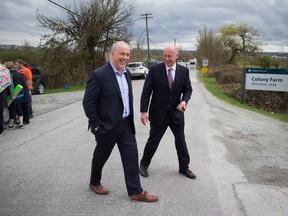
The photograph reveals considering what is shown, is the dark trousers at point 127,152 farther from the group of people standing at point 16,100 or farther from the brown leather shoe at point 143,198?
the group of people standing at point 16,100

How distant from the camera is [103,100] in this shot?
3559 millimetres

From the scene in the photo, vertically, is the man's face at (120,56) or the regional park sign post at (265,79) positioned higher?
the man's face at (120,56)

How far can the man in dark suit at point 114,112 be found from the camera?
3.48m

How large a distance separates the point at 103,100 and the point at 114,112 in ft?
0.65

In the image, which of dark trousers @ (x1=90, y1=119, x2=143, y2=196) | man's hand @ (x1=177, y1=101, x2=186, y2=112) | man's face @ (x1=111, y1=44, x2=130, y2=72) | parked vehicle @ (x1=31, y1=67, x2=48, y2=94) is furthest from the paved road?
parked vehicle @ (x1=31, y1=67, x2=48, y2=94)

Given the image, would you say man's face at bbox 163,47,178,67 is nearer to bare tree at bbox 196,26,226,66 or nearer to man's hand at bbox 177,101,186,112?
man's hand at bbox 177,101,186,112

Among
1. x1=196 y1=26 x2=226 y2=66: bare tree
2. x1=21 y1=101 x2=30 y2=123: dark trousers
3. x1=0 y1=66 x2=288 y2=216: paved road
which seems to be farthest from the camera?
x1=196 y1=26 x2=226 y2=66: bare tree

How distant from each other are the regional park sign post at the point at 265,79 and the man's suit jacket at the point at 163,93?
921cm

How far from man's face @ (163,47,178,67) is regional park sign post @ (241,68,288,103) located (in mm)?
9371

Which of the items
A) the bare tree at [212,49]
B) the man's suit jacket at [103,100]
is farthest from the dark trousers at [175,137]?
the bare tree at [212,49]

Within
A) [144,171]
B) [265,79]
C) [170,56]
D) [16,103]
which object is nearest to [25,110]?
[16,103]

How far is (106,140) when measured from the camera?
3.64 metres

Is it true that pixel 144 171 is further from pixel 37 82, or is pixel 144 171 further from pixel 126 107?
pixel 37 82

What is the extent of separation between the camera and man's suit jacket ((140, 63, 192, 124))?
4422 millimetres
